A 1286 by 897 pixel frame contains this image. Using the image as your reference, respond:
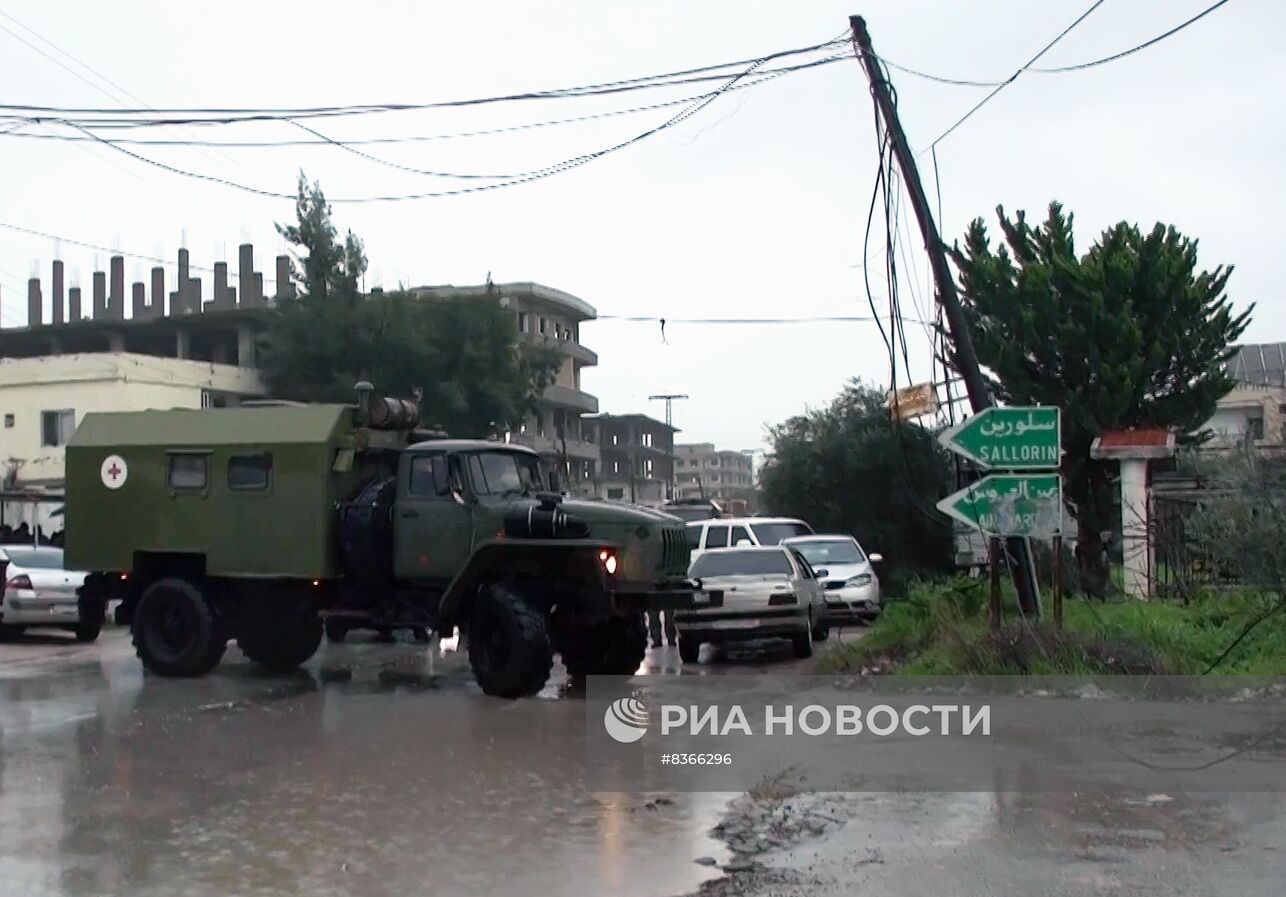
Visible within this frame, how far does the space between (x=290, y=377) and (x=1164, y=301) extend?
89.0 ft

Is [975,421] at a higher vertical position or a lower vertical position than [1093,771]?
higher

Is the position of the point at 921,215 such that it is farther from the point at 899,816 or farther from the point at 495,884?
the point at 495,884

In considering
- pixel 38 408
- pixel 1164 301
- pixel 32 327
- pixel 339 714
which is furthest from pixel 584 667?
pixel 32 327

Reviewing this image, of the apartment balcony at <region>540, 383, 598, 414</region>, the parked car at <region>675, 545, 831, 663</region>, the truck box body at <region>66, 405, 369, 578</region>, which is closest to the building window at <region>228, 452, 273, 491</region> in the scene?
the truck box body at <region>66, 405, 369, 578</region>

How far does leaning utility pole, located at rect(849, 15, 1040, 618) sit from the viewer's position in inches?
541

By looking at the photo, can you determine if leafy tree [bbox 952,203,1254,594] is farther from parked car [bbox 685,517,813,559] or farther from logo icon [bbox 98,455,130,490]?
logo icon [bbox 98,455,130,490]

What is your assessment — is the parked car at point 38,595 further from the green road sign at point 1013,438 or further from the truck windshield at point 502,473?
the green road sign at point 1013,438

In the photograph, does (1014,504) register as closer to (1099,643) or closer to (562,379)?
(1099,643)

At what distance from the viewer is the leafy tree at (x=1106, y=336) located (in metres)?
24.7

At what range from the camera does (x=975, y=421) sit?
13.0m

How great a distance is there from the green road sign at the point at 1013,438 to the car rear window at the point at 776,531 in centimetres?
949

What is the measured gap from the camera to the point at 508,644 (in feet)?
43.4

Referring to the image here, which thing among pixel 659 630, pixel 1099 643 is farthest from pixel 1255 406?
pixel 1099 643

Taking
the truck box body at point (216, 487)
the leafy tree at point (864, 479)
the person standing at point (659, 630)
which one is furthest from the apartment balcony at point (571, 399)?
the truck box body at point (216, 487)
